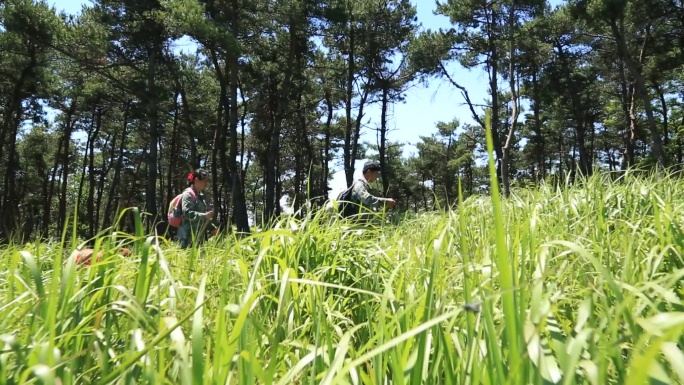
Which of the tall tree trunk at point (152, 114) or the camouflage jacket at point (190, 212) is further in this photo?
the tall tree trunk at point (152, 114)

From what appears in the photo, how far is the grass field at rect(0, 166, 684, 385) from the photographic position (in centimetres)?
77

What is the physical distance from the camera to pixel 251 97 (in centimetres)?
2145

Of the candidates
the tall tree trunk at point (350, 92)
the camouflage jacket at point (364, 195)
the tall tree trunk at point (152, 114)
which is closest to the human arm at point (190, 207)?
the camouflage jacket at point (364, 195)

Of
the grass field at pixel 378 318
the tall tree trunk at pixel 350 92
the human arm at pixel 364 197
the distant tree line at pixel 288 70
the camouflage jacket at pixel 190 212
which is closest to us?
the grass field at pixel 378 318

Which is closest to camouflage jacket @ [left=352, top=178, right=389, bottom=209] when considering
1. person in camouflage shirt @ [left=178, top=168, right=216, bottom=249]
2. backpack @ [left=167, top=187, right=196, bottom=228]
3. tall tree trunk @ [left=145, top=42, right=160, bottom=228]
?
person in camouflage shirt @ [left=178, top=168, right=216, bottom=249]

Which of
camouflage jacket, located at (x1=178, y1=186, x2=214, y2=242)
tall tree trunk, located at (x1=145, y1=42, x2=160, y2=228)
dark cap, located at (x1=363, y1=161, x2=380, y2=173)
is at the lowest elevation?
camouflage jacket, located at (x1=178, y1=186, x2=214, y2=242)

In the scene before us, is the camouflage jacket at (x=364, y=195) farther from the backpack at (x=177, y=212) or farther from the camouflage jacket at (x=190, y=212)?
the backpack at (x=177, y=212)

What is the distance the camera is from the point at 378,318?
1.26m

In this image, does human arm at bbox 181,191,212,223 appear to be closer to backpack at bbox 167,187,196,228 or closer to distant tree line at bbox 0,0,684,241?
backpack at bbox 167,187,196,228

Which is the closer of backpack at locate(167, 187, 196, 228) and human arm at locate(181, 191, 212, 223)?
human arm at locate(181, 191, 212, 223)

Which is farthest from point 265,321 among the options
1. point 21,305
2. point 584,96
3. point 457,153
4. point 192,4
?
point 457,153

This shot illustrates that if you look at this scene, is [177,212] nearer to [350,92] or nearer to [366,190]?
[366,190]

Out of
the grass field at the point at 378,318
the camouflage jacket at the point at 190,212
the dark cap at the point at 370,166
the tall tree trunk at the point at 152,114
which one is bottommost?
the grass field at the point at 378,318

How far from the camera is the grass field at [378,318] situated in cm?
77
